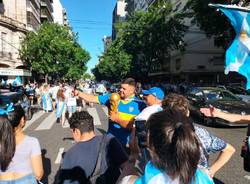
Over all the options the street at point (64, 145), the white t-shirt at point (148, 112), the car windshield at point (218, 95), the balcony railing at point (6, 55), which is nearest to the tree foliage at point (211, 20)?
the car windshield at point (218, 95)

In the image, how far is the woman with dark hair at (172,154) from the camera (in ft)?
5.66

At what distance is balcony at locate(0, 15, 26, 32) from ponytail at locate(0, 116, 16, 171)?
3731cm

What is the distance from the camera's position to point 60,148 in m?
→ 8.76

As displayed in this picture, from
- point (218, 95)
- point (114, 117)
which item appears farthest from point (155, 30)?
point (114, 117)

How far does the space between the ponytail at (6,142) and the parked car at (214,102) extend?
10266mm

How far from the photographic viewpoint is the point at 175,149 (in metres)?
1.73

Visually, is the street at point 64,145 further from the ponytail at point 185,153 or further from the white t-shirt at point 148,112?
the ponytail at point 185,153

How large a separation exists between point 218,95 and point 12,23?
32.0 m

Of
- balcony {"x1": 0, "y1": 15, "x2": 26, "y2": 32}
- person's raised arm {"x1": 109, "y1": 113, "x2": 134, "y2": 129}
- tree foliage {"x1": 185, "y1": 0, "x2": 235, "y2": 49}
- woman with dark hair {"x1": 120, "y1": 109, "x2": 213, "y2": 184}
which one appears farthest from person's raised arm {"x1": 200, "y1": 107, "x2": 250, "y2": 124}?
balcony {"x1": 0, "y1": 15, "x2": 26, "y2": 32}

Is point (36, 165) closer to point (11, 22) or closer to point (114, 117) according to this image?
point (114, 117)

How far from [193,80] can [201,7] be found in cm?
2329

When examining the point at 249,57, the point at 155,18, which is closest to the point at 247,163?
the point at 249,57

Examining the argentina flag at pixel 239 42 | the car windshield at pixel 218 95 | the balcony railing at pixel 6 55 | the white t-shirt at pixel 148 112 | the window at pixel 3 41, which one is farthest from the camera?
the window at pixel 3 41

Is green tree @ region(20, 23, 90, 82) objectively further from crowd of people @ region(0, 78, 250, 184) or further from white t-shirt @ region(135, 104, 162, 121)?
crowd of people @ region(0, 78, 250, 184)
